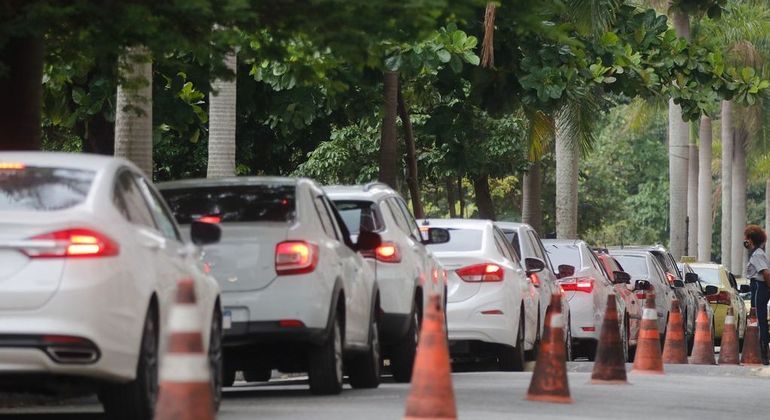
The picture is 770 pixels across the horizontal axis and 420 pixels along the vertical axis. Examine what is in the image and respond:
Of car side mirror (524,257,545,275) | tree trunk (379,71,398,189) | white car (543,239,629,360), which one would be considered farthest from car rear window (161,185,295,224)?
tree trunk (379,71,398,189)

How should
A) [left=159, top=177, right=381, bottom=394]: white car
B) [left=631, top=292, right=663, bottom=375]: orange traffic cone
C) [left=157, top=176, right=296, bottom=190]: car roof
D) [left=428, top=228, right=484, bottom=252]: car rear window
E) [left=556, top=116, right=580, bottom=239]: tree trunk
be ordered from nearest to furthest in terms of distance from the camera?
[left=159, top=177, right=381, bottom=394]: white car
[left=157, top=176, right=296, bottom=190]: car roof
[left=631, top=292, right=663, bottom=375]: orange traffic cone
[left=428, top=228, right=484, bottom=252]: car rear window
[left=556, top=116, right=580, bottom=239]: tree trunk

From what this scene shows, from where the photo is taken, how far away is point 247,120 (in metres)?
31.0

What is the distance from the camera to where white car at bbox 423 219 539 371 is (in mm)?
18141

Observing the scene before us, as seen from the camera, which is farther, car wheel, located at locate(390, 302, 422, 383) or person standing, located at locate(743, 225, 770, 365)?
person standing, located at locate(743, 225, 770, 365)

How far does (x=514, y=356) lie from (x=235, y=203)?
657 centimetres

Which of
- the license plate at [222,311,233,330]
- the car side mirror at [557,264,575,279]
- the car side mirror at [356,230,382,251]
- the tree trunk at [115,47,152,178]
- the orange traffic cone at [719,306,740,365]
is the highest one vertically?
the tree trunk at [115,47,152,178]

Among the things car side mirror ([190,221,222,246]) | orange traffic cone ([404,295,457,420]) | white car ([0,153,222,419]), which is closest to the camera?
white car ([0,153,222,419])

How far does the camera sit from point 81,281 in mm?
9375

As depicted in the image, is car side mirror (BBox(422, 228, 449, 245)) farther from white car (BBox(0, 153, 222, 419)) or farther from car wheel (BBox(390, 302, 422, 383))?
white car (BBox(0, 153, 222, 419))

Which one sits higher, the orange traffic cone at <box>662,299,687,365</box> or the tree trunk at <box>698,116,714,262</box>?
the tree trunk at <box>698,116,714,262</box>

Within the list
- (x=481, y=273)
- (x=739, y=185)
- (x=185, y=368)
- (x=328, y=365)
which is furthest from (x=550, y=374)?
(x=739, y=185)

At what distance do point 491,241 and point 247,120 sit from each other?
13.3 metres

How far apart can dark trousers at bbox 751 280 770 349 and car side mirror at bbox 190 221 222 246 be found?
484 inches

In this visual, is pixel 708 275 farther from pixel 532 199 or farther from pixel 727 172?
pixel 727 172
